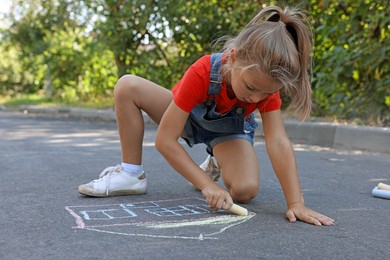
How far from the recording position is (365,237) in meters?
2.42

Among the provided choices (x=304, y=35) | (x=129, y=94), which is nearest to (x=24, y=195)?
(x=129, y=94)

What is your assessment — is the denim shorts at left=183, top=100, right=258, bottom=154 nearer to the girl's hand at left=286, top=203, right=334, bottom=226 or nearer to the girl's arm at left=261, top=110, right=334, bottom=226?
the girl's arm at left=261, top=110, right=334, bottom=226

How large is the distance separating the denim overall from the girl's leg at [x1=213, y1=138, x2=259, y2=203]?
0.05 m

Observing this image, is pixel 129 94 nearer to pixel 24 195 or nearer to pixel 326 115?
pixel 24 195

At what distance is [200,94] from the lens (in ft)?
9.22

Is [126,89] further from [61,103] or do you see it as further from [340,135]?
[61,103]

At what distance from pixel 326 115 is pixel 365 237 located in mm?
5353

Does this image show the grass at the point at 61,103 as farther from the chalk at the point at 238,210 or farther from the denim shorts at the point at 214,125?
the chalk at the point at 238,210

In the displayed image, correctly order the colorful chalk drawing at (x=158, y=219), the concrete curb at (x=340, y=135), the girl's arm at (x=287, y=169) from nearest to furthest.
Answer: the colorful chalk drawing at (x=158, y=219) → the girl's arm at (x=287, y=169) → the concrete curb at (x=340, y=135)

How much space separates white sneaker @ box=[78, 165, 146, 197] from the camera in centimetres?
312

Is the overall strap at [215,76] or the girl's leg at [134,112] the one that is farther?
the girl's leg at [134,112]

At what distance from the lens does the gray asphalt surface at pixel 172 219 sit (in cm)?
214

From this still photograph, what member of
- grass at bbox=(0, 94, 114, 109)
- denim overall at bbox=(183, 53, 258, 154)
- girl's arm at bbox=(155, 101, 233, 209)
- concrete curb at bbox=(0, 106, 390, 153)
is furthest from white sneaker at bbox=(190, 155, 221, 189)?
grass at bbox=(0, 94, 114, 109)

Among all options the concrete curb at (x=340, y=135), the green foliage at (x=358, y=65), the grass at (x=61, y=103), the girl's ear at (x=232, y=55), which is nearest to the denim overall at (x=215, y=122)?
the girl's ear at (x=232, y=55)
